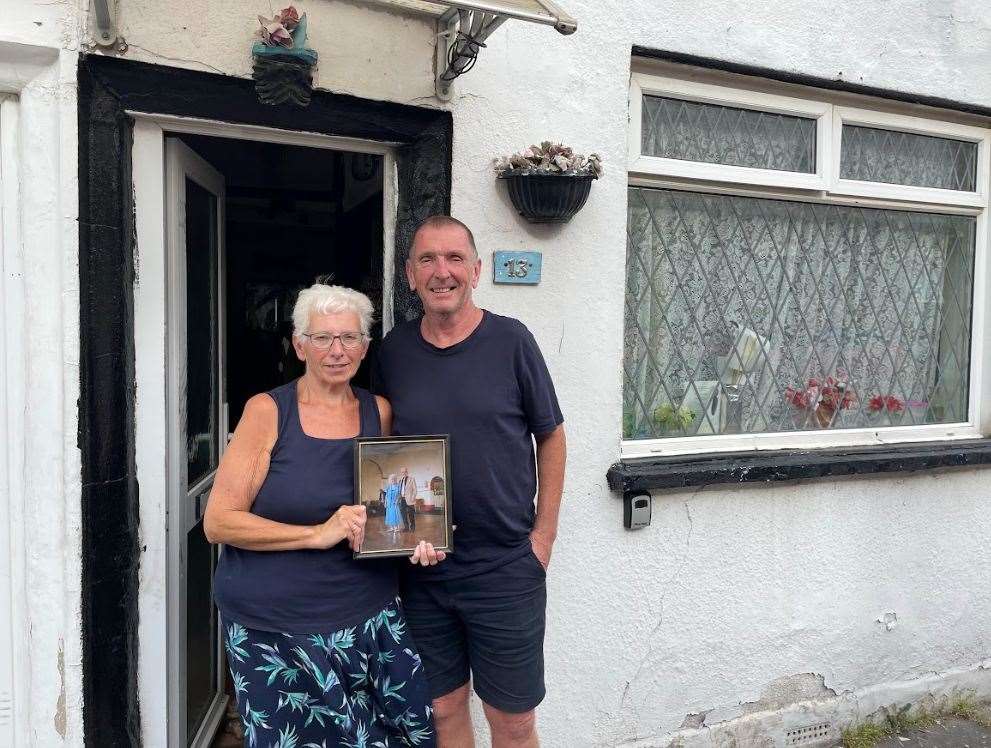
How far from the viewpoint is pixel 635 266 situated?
2.99m

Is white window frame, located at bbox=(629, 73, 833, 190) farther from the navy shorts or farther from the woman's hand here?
the woman's hand

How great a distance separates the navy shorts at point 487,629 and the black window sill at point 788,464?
2.43 feet

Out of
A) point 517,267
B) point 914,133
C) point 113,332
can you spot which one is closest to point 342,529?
point 113,332

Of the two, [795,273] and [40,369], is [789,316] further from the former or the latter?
[40,369]

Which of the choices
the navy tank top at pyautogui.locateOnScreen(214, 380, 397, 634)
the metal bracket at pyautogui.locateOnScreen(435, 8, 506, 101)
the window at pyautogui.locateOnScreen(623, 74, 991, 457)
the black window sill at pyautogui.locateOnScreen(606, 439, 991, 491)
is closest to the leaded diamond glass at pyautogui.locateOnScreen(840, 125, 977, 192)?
the window at pyautogui.locateOnScreen(623, 74, 991, 457)

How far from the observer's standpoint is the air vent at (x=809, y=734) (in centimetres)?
316

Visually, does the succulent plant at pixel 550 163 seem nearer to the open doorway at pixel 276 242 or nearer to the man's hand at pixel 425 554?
the open doorway at pixel 276 242

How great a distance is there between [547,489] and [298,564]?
764 mm

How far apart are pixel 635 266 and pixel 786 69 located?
978 mm

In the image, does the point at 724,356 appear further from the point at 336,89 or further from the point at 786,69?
the point at 336,89

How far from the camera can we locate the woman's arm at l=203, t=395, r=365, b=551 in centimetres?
184

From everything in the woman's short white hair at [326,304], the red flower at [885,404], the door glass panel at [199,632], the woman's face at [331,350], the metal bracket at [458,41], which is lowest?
the door glass panel at [199,632]

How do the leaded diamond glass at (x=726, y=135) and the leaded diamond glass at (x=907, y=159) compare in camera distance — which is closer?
the leaded diamond glass at (x=726, y=135)

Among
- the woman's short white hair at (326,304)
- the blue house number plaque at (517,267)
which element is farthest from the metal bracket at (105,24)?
the blue house number plaque at (517,267)
